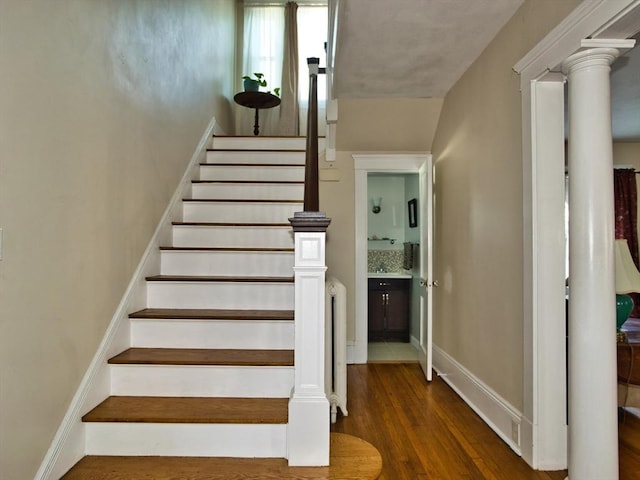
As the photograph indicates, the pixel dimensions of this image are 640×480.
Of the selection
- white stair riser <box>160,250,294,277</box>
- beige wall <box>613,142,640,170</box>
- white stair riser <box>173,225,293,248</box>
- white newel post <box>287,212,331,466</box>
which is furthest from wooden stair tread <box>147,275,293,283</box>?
beige wall <box>613,142,640,170</box>

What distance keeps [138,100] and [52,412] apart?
70.6 inches

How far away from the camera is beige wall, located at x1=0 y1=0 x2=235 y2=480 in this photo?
1366mm

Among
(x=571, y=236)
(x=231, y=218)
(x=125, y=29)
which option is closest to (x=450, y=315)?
(x=571, y=236)

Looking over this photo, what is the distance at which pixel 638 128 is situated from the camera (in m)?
3.86

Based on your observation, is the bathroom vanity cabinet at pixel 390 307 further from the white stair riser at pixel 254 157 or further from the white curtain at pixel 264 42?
the white curtain at pixel 264 42

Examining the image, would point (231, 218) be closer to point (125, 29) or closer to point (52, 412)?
point (125, 29)

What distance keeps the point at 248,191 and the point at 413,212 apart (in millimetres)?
2204

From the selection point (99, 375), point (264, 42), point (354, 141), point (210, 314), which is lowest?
point (99, 375)

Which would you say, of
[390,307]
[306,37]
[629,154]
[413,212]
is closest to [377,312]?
[390,307]

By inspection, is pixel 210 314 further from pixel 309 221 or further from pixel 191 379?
pixel 309 221

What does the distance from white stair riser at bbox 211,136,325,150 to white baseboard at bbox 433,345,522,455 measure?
2.58 metres

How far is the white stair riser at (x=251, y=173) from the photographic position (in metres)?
3.62

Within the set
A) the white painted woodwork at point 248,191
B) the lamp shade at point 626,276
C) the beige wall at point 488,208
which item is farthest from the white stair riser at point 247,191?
the lamp shade at point 626,276

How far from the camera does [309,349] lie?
1.74 metres
